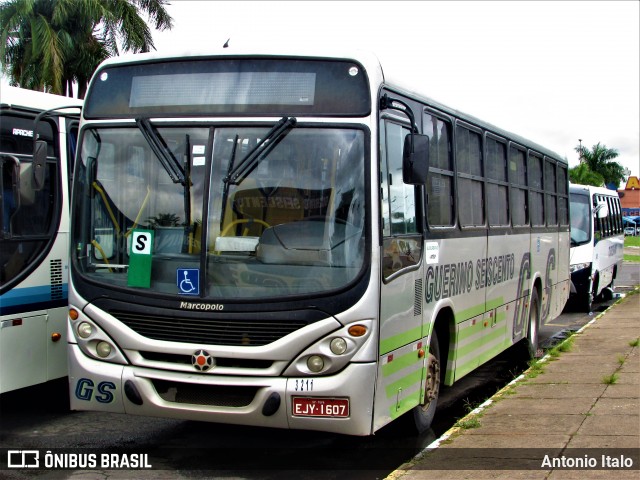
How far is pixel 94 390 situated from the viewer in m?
6.59

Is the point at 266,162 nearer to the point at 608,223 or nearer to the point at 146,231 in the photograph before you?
the point at 146,231

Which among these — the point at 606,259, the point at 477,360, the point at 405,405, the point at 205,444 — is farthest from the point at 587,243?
the point at 205,444

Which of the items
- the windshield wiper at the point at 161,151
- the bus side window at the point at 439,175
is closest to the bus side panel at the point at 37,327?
the windshield wiper at the point at 161,151

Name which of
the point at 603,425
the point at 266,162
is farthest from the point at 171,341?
the point at 603,425

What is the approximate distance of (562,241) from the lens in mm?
14734

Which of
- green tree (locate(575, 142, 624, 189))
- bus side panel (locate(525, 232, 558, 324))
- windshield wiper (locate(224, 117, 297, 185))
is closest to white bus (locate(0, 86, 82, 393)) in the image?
windshield wiper (locate(224, 117, 297, 185))

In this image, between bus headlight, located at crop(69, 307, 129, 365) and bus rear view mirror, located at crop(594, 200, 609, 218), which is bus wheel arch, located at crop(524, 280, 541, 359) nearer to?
bus headlight, located at crop(69, 307, 129, 365)

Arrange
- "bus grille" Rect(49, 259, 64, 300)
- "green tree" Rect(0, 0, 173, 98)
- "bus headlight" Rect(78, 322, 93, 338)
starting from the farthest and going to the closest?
"green tree" Rect(0, 0, 173, 98) → "bus grille" Rect(49, 259, 64, 300) → "bus headlight" Rect(78, 322, 93, 338)

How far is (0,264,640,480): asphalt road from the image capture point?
681cm

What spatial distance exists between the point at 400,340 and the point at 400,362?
18cm

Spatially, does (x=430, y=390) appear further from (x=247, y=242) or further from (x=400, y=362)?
(x=247, y=242)

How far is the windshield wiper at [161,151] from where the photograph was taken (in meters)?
6.46

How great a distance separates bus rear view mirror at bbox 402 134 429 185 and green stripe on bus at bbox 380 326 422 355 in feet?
3.97

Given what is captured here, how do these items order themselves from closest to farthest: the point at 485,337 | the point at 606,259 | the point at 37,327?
the point at 37,327, the point at 485,337, the point at 606,259
